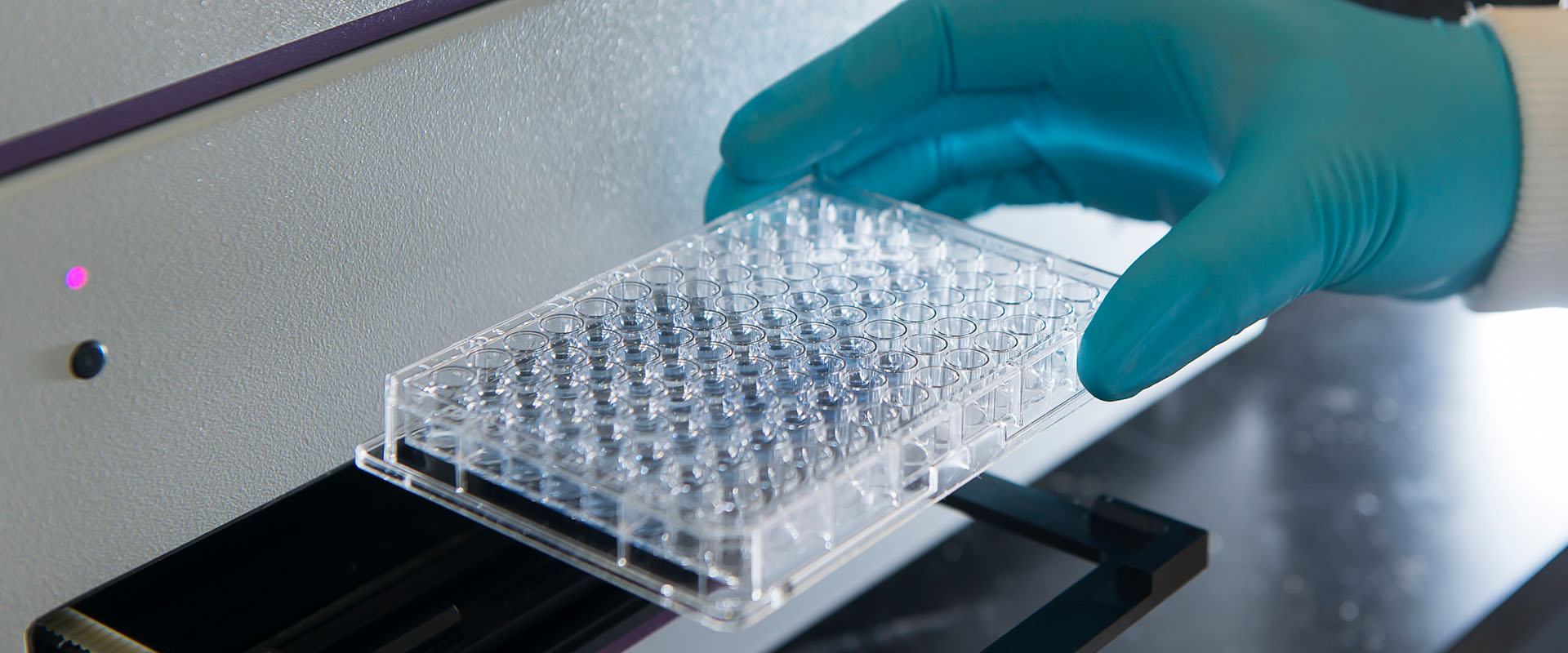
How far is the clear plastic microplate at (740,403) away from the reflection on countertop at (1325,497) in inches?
15.5

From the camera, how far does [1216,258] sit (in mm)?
727

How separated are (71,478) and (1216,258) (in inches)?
23.0

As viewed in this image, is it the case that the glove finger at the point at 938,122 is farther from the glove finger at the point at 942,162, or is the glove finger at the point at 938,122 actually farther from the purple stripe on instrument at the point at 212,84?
the purple stripe on instrument at the point at 212,84

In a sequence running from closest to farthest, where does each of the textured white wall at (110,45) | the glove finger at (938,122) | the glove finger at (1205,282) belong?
the textured white wall at (110,45), the glove finger at (1205,282), the glove finger at (938,122)

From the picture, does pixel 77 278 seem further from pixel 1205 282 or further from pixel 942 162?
pixel 942 162

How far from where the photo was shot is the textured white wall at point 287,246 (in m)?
0.59

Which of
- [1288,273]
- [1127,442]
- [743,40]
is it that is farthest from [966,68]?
[1127,442]

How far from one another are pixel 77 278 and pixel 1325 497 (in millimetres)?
984

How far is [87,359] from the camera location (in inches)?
23.5

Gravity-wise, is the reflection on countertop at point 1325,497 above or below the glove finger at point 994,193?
below

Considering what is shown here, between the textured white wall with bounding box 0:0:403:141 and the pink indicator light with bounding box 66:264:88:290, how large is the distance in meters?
0.07

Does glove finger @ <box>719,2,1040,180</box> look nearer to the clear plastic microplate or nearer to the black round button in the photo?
the clear plastic microplate

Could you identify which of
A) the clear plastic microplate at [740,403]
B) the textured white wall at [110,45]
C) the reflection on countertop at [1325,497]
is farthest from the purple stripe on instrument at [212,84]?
the reflection on countertop at [1325,497]

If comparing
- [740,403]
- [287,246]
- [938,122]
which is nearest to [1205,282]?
[740,403]
